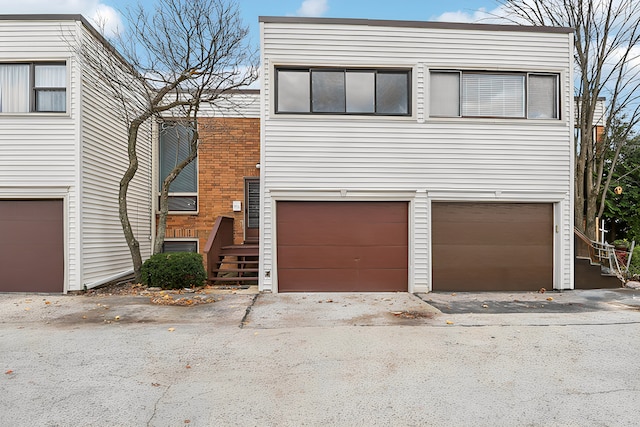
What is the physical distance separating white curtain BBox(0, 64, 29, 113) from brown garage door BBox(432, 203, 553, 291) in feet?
31.2

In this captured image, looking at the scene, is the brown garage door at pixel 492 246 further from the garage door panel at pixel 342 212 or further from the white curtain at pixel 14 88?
the white curtain at pixel 14 88

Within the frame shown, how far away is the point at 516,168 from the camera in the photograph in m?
9.05

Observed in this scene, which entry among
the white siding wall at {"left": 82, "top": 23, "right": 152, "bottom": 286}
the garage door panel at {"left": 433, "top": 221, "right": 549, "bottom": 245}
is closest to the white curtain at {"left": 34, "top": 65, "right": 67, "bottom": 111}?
the white siding wall at {"left": 82, "top": 23, "right": 152, "bottom": 286}

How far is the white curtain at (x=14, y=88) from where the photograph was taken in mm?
8695

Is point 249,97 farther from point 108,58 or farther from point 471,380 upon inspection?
point 471,380

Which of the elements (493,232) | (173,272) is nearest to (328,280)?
(173,272)

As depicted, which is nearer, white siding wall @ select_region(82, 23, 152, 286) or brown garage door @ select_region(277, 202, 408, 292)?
brown garage door @ select_region(277, 202, 408, 292)

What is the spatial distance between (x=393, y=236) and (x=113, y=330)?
586 cm

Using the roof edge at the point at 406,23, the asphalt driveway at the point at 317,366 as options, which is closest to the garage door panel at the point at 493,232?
the asphalt driveway at the point at 317,366

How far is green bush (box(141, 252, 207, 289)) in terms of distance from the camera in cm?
891

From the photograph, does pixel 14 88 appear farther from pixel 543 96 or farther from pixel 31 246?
pixel 543 96

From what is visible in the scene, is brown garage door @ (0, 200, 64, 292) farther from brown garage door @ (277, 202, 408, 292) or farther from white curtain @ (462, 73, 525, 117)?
white curtain @ (462, 73, 525, 117)

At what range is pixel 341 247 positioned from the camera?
8945mm

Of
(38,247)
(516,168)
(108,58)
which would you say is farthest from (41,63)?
(516,168)
